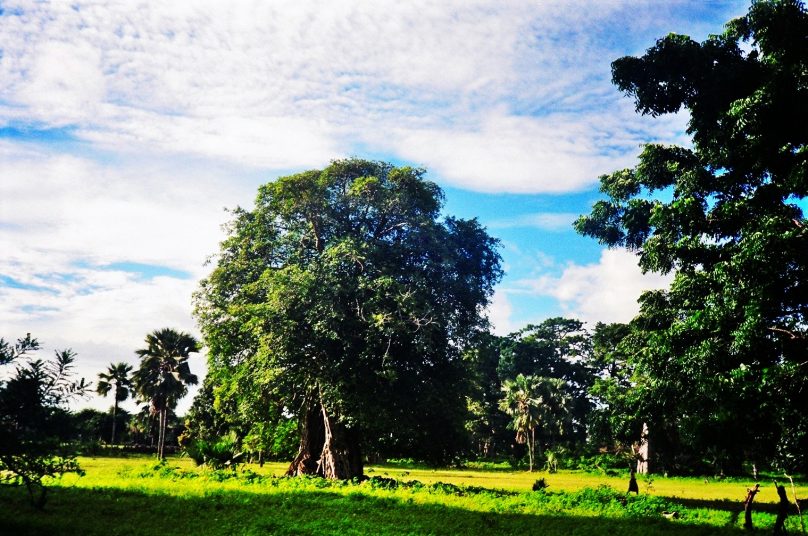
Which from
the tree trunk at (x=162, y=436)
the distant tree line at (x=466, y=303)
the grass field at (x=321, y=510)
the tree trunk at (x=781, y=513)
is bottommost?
the tree trunk at (x=162, y=436)

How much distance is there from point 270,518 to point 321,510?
2061 millimetres

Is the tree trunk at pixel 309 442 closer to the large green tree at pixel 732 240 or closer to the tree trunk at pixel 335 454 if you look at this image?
the tree trunk at pixel 335 454

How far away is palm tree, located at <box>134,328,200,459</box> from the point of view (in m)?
50.6

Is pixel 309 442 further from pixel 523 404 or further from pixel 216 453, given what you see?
pixel 523 404

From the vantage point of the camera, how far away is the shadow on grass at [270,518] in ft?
43.8

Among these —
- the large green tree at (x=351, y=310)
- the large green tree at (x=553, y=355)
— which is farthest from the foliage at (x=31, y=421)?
the large green tree at (x=553, y=355)

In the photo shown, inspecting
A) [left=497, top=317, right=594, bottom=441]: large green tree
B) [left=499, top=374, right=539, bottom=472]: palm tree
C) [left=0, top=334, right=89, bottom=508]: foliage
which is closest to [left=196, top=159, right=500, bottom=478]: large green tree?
[left=0, top=334, right=89, bottom=508]: foliage

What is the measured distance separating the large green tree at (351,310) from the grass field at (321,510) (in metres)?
3.98

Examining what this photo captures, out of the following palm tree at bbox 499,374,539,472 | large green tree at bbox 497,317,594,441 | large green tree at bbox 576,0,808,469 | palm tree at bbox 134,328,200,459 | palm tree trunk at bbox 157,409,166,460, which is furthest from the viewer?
large green tree at bbox 497,317,594,441

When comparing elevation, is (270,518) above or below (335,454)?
above

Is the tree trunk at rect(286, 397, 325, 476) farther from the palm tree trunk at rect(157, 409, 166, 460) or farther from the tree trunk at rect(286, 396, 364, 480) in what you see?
the palm tree trunk at rect(157, 409, 166, 460)

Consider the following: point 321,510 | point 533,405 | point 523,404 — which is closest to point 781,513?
point 321,510

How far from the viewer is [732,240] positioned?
69.9 feet

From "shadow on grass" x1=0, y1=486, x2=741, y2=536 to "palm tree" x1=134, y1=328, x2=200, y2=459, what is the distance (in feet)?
109
